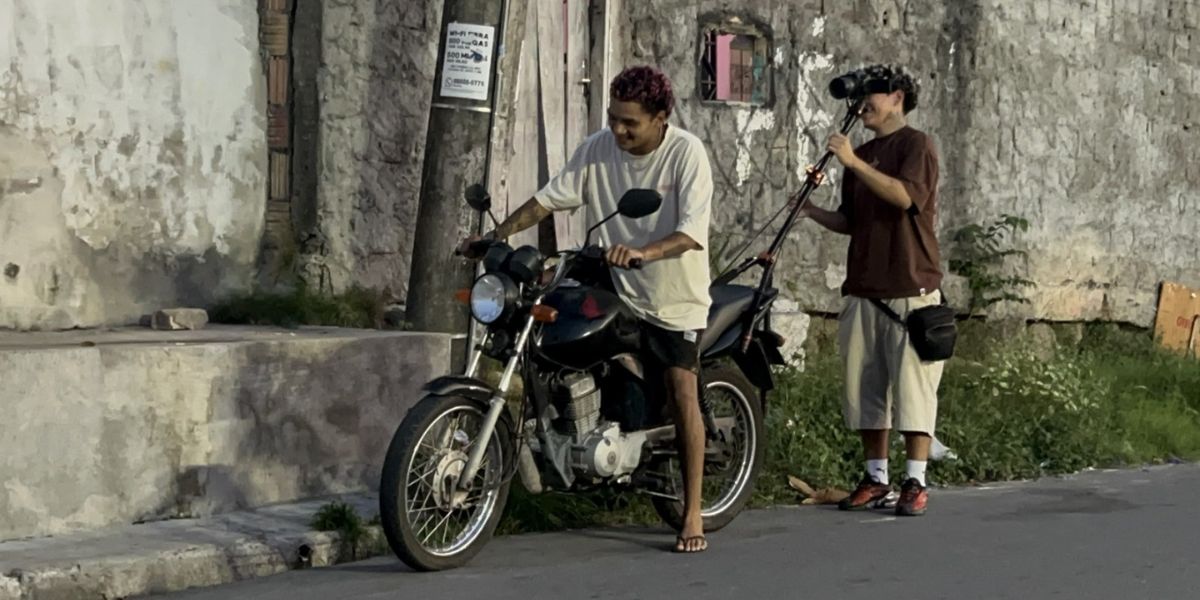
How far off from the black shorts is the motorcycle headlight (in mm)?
694

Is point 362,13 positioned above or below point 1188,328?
above

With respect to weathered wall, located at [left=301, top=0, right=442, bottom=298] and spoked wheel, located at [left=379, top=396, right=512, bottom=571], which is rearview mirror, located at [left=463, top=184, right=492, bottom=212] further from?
weathered wall, located at [left=301, top=0, right=442, bottom=298]

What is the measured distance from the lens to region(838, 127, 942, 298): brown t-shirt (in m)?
8.12

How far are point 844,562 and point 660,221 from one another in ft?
4.73

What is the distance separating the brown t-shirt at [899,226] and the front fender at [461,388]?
2.30 m

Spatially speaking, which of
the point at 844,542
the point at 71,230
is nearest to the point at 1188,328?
the point at 844,542

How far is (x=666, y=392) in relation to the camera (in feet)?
23.7

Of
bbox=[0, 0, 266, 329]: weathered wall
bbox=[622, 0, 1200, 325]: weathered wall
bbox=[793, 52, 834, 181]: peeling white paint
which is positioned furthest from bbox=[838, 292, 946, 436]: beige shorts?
bbox=[793, 52, 834, 181]: peeling white paint

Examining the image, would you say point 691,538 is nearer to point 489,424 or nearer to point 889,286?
point 489,424

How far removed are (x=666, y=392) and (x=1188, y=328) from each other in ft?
27.8

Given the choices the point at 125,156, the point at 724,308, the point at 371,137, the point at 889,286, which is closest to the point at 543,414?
the point at 724,308

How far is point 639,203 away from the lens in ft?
21.7

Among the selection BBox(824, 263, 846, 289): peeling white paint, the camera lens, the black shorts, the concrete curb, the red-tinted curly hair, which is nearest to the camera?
the concrete curb

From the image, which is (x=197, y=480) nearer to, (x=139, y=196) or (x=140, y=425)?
(x=140, y=425)
